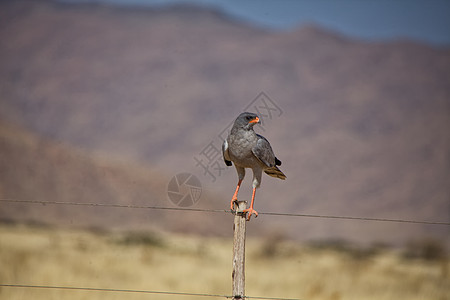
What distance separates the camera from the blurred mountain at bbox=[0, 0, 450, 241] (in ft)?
177

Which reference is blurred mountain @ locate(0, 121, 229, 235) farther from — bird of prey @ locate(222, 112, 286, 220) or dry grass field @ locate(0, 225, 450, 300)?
bird of prey @ locate(222, 112, 286, 220)

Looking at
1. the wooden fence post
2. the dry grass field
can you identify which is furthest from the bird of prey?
the dry grass field

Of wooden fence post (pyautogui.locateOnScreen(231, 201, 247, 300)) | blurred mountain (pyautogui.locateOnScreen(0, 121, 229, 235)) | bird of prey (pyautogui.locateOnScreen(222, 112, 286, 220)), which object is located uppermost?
blurred mountain (pyautogui.locateOnScreen(0, 121, 229, 235))

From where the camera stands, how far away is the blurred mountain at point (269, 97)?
54.0 metres

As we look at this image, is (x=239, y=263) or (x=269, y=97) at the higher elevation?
(x=269, y=97)

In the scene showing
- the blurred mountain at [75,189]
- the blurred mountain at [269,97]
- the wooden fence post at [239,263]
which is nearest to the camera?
the wooden fence post at [239,263]

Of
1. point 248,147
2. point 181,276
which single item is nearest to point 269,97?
point 181,276

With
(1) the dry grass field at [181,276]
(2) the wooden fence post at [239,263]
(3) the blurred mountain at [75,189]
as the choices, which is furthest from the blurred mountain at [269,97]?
(2) the wooden fence post at [239,263]

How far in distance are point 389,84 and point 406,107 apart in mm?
6782

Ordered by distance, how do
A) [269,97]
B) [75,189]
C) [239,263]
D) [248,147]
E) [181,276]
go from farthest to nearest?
[269,97]
[75,189]
[181,276]
[248,147]
[239,263]

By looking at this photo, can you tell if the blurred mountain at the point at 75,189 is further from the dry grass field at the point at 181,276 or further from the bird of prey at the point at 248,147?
the bird of prey at the point at 248,147

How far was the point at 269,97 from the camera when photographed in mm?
69812

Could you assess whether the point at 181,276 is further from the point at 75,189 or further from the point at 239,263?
the point at 75,189

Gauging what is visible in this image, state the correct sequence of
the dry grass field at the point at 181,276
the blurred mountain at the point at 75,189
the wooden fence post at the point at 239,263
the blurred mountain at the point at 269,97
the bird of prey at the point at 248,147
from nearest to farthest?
the wooden fence post at the point at 239,263, the bird of prey at the point at 248,147, the dry grass field at the point at 181,276, the blurred mountain at the point at 75,189, the blurred mountain at the point at 269,97
